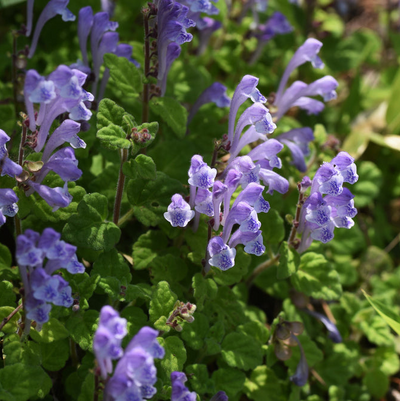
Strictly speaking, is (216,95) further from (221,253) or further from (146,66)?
(221,253)

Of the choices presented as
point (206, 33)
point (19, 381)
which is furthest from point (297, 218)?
point (206, 33)

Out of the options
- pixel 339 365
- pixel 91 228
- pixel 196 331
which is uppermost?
pixel 91 228

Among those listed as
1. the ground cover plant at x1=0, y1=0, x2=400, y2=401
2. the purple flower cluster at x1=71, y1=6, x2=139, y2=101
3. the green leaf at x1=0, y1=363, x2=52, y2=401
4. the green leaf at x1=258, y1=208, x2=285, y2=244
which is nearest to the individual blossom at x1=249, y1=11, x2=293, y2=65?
the ground cover plant at x1=0, y1=0, x2=400, y2=401

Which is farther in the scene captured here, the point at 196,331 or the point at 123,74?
the point at 123,74

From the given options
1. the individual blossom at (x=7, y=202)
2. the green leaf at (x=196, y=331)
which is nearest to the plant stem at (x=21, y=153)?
the individual blossom at (x=7, y=202)

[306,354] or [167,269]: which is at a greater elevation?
[167,269]

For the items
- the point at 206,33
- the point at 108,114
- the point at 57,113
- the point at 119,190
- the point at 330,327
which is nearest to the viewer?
the point at 57,113

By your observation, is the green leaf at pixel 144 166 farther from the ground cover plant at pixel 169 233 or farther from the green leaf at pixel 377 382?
the green leaf at pixel 377 382
